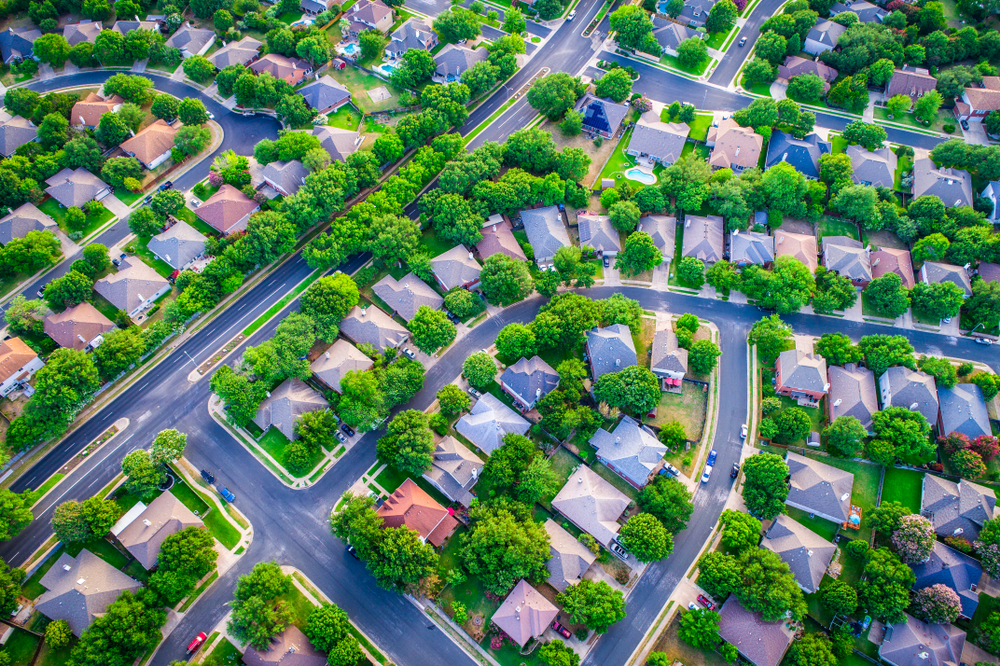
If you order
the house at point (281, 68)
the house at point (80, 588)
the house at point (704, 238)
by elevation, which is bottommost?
the house at point (80, 588)

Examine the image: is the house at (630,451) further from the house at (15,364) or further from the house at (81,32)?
the house at (81,32)

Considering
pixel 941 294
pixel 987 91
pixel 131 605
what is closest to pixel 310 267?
pixel 131 605

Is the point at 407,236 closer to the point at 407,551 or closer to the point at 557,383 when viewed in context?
the point at 557,383

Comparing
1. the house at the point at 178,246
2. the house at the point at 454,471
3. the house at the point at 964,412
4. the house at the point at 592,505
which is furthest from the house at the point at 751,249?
the house at the point at 178,246

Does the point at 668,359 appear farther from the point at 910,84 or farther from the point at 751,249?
the point at 910,84

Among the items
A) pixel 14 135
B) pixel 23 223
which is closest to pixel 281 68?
pixel 14 135
